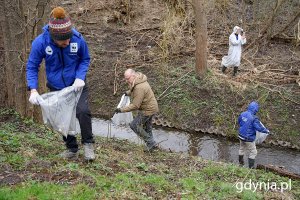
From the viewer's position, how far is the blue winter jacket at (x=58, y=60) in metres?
5.09

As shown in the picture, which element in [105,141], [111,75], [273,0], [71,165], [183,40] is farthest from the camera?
[273,0]

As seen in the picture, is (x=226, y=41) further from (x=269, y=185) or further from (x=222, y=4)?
(x=269, y=185)

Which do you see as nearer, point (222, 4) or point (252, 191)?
point (252, 191)

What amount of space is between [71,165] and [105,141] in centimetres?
301

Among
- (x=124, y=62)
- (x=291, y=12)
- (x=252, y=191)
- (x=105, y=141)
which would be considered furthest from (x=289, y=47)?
(x=252, y=191)

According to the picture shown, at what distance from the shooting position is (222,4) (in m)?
18.4

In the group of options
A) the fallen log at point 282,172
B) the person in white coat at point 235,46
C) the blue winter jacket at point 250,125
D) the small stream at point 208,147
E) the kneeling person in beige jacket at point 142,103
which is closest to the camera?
the fallen log at point 282,172

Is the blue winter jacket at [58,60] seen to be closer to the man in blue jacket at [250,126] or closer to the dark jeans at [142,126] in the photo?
the dark jeans at [142,126]

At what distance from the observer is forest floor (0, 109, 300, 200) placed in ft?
15.9

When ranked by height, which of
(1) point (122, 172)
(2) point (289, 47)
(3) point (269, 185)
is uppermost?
(2) point (289, 47)

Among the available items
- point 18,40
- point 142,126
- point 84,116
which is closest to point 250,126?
point 142,126

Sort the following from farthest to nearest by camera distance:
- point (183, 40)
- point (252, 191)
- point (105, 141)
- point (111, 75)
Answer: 1. point (183, 40)
2. point (111, 75)
3. point (105, 141)
4. point (252, 191)

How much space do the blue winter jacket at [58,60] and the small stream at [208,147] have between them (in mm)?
5062

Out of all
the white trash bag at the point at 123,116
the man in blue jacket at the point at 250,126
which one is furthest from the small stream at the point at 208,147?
the white trash bag at the point at 123,116
